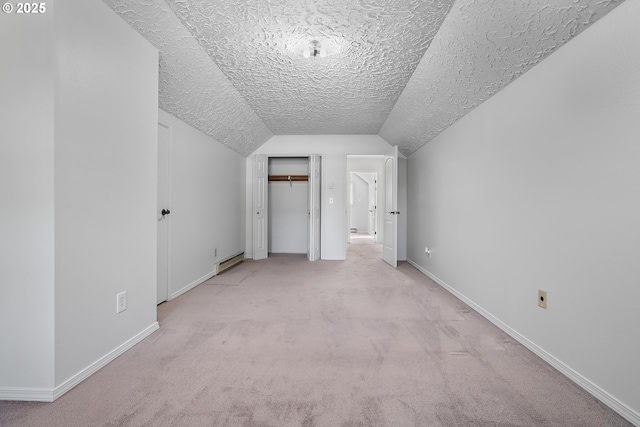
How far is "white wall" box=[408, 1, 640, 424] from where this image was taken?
3.88ft

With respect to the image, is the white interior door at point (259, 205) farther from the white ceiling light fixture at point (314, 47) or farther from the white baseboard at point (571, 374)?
the white baseboard at point (571, 374)

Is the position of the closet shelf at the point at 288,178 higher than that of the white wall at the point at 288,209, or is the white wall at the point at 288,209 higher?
the closet shelf at the point at 288,178

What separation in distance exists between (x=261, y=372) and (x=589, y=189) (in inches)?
82.9

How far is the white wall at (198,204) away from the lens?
2717 millimetres

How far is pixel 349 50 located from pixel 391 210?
112 inches

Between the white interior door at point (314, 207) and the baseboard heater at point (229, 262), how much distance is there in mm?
1282

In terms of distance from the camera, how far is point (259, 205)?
4855mm

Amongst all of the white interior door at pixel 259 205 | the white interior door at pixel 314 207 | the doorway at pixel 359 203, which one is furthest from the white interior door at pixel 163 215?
the doorway at pixel 359 203

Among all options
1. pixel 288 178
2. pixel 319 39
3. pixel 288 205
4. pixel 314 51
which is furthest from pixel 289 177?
pixel 319 39

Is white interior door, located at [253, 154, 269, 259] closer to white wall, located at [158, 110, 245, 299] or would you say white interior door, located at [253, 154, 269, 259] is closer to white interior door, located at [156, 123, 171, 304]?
white wall, located at [158, 110, 245, 299]

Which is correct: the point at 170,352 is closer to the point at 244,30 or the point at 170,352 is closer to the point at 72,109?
the point at 72,109

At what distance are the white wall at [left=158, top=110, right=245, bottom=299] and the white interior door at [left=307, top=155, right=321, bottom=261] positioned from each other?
4.49 feet

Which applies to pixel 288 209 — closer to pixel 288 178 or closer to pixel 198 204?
pixel 288 178

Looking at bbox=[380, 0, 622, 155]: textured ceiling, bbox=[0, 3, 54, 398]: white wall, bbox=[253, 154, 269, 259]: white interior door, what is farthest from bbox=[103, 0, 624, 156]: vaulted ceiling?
bbox=[253, 154, 269, 259]: white interior door
